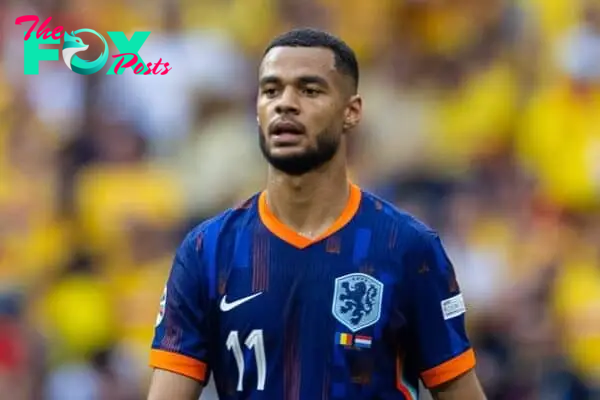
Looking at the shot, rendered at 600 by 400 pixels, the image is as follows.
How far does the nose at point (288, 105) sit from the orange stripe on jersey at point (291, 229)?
0.38 m

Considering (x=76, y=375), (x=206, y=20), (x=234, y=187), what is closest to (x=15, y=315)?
(x=76, y=375)

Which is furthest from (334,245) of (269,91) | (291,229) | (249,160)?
(249,160)

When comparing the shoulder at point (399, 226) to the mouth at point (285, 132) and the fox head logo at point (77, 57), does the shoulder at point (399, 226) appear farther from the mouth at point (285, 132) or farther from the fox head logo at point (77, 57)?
the fox head logo at point (77, 57)

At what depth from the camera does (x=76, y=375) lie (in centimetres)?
927

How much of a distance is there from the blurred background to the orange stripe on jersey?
3.50 metres

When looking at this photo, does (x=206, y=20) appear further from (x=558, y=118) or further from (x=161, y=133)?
(x=558, y=118)

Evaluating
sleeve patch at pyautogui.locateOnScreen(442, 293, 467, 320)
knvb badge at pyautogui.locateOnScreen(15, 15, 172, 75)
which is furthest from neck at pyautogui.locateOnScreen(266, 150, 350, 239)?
knvb badge at pyautogui.locateOnScreen(15, 15, 172, 75)

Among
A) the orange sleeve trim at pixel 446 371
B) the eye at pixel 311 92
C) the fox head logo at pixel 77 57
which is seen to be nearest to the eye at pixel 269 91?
the eye at pixel 311 92

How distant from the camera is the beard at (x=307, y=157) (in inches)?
202

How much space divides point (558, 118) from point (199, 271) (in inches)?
196

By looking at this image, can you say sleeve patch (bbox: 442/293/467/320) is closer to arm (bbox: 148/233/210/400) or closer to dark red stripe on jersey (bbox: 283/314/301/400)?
dark red stripe on jersey (bbox: 283/314/301/400)

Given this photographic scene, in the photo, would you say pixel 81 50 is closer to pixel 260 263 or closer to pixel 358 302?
pixel 260 263

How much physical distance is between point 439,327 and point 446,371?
15 cm

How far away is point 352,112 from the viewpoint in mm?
5293
